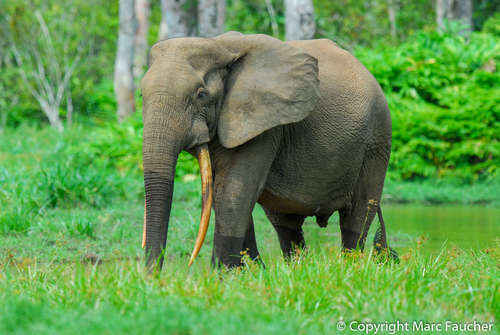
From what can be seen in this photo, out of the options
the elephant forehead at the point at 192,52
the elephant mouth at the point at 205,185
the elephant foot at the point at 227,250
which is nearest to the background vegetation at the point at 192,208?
the elephant foot at the point at 227,250

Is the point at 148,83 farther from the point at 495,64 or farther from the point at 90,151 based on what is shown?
the point at 495,64

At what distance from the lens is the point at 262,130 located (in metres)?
5.29

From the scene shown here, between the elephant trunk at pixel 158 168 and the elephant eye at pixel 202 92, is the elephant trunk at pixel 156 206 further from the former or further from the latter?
the elephant eye at pixel 202 92

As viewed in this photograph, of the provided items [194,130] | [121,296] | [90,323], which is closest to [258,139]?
[194,130]

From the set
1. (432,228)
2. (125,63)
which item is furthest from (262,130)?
(125,63)

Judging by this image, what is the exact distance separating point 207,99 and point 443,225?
550 centimetres

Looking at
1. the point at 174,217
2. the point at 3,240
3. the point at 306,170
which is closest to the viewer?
the point at 306,170

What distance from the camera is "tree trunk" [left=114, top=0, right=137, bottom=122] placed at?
18.6 meters

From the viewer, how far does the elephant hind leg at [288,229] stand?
6.72m

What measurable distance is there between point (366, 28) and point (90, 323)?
89.3 feet

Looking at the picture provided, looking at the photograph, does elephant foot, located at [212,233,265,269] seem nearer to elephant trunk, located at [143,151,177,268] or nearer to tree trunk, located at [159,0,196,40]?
elephant trunk, located at [143,151,177,268]

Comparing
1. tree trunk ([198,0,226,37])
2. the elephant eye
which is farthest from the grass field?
tree trunk ([198,0,226,37])

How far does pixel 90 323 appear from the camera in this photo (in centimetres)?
332

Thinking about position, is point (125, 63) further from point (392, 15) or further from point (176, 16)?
point (392, 15)
